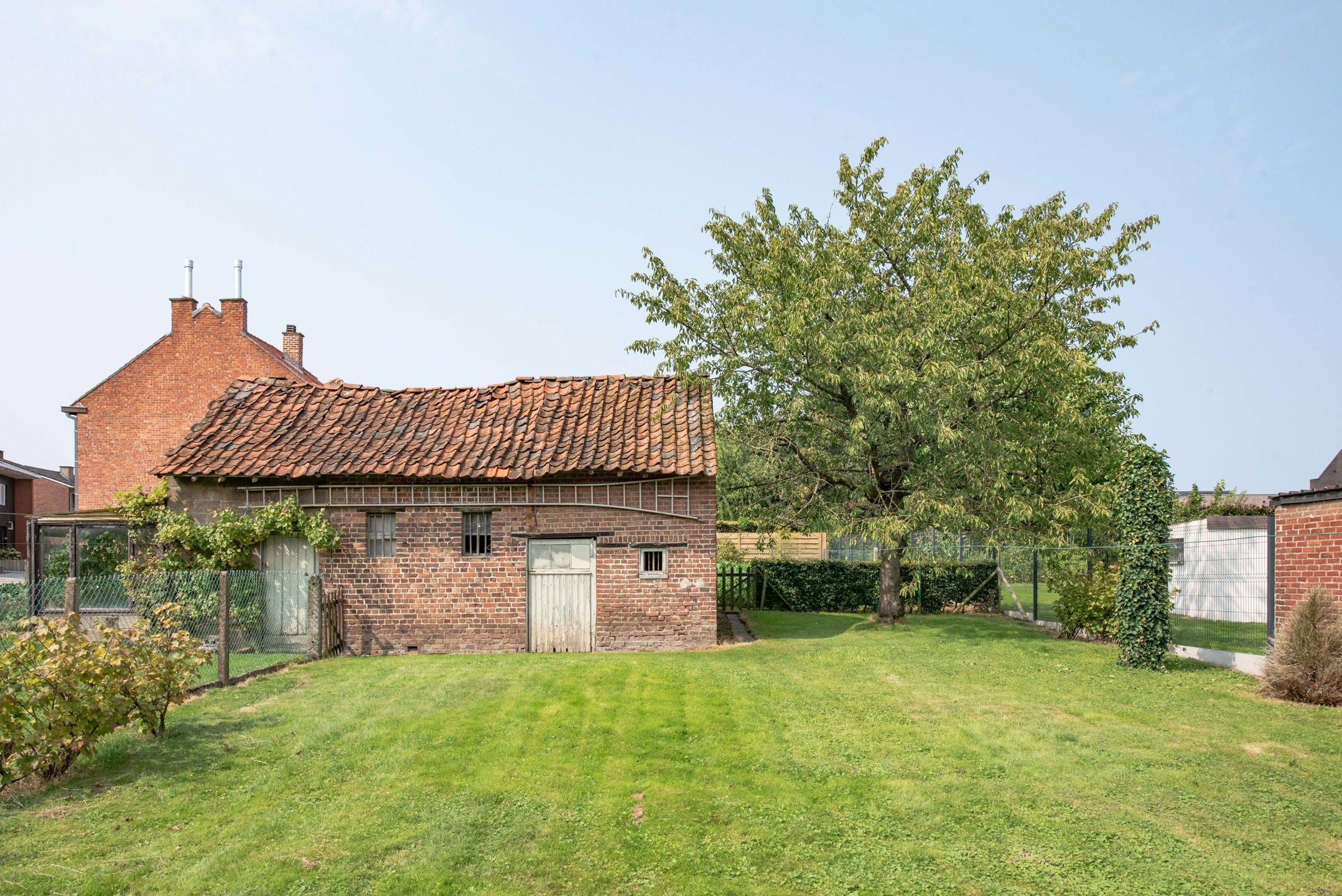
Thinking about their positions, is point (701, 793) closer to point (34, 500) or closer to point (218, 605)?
point (218, 605)

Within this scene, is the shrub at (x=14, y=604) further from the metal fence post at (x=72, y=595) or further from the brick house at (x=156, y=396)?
the brick house at (x=156, y=396)

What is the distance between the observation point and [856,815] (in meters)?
6.55

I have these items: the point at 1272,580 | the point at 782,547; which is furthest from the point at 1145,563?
the point at 782,547

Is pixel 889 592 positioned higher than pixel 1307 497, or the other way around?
pixel 1307 497

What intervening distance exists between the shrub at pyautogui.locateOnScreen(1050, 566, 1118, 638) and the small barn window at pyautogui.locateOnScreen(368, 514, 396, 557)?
41.5 feet

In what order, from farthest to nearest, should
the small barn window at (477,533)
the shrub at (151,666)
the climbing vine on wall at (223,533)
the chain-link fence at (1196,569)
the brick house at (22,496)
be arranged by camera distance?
the brick house at (22,496)
the chain-link fence at (1196,569)
the small barn window at (477,533)
the climbing vine on wall at (223,533)
the shrub at (151,666)

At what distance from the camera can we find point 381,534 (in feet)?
51.7

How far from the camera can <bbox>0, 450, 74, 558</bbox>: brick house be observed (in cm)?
4759

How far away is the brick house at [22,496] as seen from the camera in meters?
47.6

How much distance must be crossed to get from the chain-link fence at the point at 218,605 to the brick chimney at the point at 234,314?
15.5 m

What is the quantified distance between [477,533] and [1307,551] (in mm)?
12698

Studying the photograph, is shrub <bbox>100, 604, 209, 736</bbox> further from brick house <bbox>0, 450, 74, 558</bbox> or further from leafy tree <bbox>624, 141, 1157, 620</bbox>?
brick house <bbox>0, 450, 74, 558</bbox>

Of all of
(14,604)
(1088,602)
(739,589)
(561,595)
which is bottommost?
(739,589)

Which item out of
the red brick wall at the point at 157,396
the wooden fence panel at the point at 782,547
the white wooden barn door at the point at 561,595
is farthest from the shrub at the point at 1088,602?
the red brick wall at the point at 157,396
